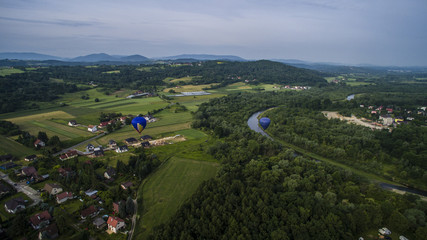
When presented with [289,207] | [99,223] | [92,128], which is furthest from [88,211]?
[92,128]

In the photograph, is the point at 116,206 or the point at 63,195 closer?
the point at 116,206

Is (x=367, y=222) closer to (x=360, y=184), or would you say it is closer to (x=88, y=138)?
(x=360, y=184)

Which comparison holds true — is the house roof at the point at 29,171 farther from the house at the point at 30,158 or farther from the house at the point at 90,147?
the house at the point at 90,147

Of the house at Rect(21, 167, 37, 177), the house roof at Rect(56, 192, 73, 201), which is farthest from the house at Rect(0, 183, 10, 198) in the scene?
the house roof at Rect(56, 192, 73, 201)

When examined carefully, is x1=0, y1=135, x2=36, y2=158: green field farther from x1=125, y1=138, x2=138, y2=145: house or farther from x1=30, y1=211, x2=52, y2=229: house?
x1=30, y1=211, x2=52, y2=229: house

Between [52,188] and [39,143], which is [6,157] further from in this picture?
[52,188]

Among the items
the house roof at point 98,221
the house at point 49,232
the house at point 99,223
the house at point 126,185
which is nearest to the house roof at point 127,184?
the house at point 126,185

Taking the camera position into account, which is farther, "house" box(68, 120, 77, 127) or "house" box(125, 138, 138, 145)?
"house" box(68, 120, 77, 127)
